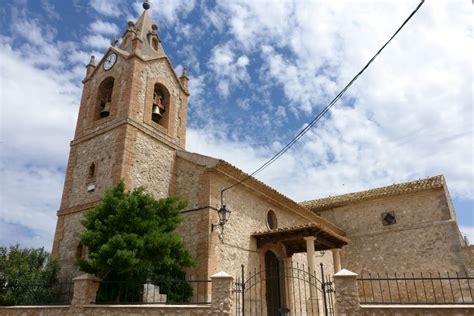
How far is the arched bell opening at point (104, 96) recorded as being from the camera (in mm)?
15105

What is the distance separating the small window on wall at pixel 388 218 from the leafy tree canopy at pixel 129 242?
48.8 ft

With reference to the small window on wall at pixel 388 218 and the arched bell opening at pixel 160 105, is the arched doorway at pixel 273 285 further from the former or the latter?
the small window on wall at pixel 388 218

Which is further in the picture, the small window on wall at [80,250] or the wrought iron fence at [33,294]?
the small window on wall at [80,250]

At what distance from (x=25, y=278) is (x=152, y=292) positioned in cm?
448

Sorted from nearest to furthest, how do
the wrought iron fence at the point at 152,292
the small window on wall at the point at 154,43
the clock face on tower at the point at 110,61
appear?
1. the wrought iron fence at the point at 152,292
2. the clock face on tower at the point at 110,61
3. the small window on wall at the point at 154,43

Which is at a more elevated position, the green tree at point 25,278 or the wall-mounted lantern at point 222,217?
the wall-mounted lantern at point 222,217

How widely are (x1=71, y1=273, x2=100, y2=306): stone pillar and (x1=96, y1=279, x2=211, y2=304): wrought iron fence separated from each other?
443mm

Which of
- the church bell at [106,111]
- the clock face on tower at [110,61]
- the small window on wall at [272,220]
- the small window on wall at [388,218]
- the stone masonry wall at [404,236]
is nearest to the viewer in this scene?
the church bell at [106,111]

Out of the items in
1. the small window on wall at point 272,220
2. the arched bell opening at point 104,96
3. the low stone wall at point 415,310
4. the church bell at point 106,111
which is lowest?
the low stone wall at point 415,310

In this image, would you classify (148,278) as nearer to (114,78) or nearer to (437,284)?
(114,78)

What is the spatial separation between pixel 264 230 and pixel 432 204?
11.6m

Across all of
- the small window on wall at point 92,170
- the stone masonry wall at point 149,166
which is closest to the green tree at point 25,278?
the small window on wall at point 92,170

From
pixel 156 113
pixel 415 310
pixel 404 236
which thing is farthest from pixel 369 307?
pixel 404 236

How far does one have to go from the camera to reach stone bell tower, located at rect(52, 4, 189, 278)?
1284cm
